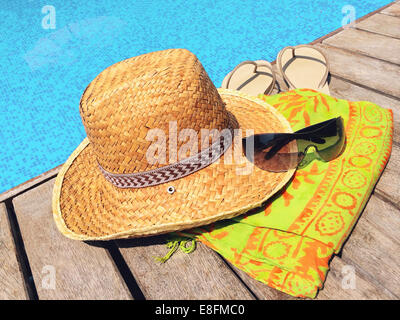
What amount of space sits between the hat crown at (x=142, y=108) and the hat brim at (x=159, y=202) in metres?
0.13

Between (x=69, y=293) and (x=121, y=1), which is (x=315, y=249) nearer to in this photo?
(x=69, y=293)

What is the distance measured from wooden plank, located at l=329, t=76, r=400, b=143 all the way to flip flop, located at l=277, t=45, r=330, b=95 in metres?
0.07

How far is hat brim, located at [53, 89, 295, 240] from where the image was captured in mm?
1011

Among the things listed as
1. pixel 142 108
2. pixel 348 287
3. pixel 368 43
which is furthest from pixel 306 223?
pixel 368 43

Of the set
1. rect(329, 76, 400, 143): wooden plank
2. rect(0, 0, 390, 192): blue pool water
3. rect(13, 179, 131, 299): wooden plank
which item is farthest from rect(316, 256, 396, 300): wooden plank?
rect(0, 0, 390, 192): blue pool water

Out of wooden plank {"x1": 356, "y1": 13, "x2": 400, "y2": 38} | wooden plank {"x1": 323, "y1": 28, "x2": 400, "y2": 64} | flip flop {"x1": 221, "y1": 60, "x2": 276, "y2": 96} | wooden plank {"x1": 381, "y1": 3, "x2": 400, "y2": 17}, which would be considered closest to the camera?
flip flop {"x1": 221, "y1": 60, "x2": 276, "y2": 96}

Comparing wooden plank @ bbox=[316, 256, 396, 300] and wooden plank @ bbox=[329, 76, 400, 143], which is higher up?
wooden plank @ bbox=[329, 76, 400, 143]

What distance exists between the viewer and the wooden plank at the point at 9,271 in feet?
3.79

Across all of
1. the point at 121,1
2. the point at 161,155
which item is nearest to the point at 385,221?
the point at 161,155

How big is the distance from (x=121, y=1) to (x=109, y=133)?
532cm

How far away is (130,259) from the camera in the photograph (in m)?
1.21

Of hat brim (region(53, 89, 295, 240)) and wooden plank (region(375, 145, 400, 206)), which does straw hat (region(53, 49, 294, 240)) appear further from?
wooden plank (region(375, 145, 400, 206))

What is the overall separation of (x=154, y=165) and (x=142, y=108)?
209 millimetres

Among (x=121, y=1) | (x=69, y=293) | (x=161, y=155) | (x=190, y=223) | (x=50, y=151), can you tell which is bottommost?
(x=50, y=151)
